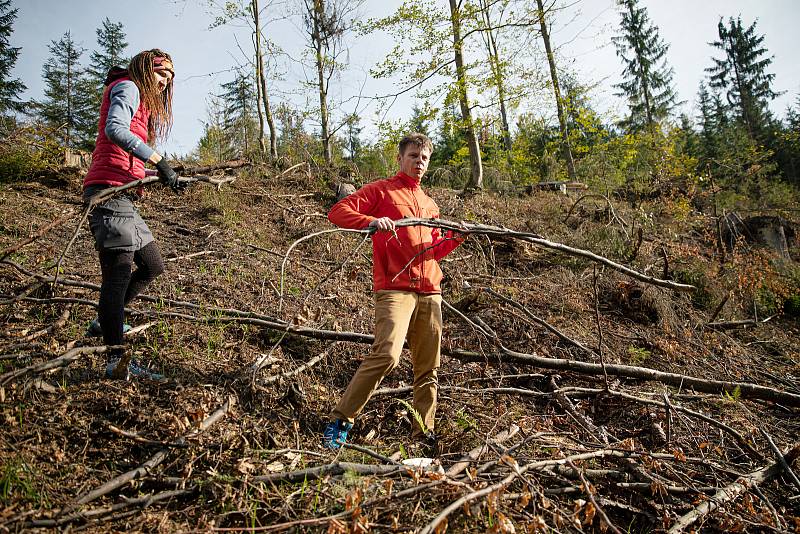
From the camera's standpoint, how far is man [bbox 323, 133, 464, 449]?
8.68ft

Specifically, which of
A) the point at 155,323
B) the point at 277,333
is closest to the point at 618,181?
the point at 277,333

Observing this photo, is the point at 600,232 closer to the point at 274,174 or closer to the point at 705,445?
the point at 705,445

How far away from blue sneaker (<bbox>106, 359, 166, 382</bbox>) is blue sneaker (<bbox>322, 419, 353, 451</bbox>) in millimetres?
1212

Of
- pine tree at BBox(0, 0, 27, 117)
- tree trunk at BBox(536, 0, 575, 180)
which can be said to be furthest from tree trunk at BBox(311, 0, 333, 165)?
pine tree at BBox(0, 0, 27, 117)

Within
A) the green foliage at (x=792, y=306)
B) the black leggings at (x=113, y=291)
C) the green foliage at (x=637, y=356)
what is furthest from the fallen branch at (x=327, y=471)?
the green foliage at (x=792, y=306)

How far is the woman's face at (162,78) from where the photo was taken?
9.24 ft

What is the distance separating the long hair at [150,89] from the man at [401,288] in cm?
145

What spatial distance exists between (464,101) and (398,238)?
8.89m

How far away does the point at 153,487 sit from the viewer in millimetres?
2096

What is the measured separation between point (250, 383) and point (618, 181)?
1286 centimetres

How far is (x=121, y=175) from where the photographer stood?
2.69m

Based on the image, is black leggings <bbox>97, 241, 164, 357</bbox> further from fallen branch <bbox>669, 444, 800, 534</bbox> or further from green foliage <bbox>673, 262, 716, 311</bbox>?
green foliage <bbox>673, 262, 716, 311</bbox>

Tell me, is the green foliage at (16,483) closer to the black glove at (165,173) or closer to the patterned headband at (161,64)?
the black glove at (165,173)

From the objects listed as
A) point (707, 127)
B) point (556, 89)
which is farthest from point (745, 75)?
point (556, 89)
